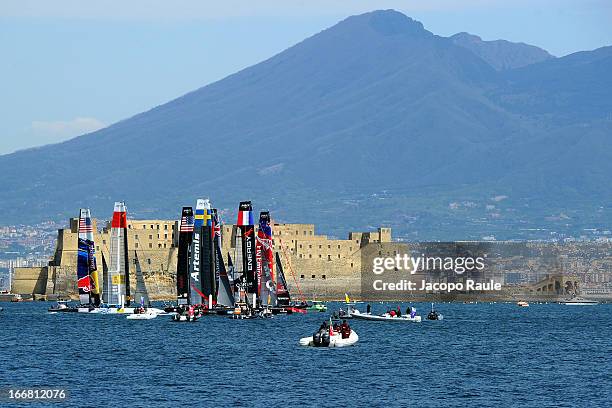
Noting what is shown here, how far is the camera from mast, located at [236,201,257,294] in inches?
4540

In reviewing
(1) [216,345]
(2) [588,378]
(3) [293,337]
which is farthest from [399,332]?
(2) [588,378]

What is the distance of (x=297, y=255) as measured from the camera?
182 m

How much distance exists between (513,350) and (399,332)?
1650 centimetres

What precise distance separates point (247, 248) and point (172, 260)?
63888 mm

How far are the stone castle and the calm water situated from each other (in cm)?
6049

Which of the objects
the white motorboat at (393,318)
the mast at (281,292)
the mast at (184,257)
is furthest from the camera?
the mast at (281,292)

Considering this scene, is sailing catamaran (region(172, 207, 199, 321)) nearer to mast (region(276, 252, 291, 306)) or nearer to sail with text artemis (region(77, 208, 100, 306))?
mast (region(276, 252, 291, 306))

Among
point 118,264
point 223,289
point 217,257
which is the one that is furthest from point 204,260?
point 118,264

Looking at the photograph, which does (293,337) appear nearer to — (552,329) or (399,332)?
(399,332)

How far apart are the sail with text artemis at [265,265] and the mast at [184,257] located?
521 centimetres

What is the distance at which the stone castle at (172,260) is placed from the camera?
174750 mm

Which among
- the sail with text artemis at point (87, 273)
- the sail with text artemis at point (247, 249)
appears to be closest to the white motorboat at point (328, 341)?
the sail with text artemis at point (247, 249)

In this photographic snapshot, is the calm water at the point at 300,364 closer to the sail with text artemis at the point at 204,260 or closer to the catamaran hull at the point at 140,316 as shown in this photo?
the catamaran hull at the point at 140,316

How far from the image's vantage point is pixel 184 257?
4636 inches
